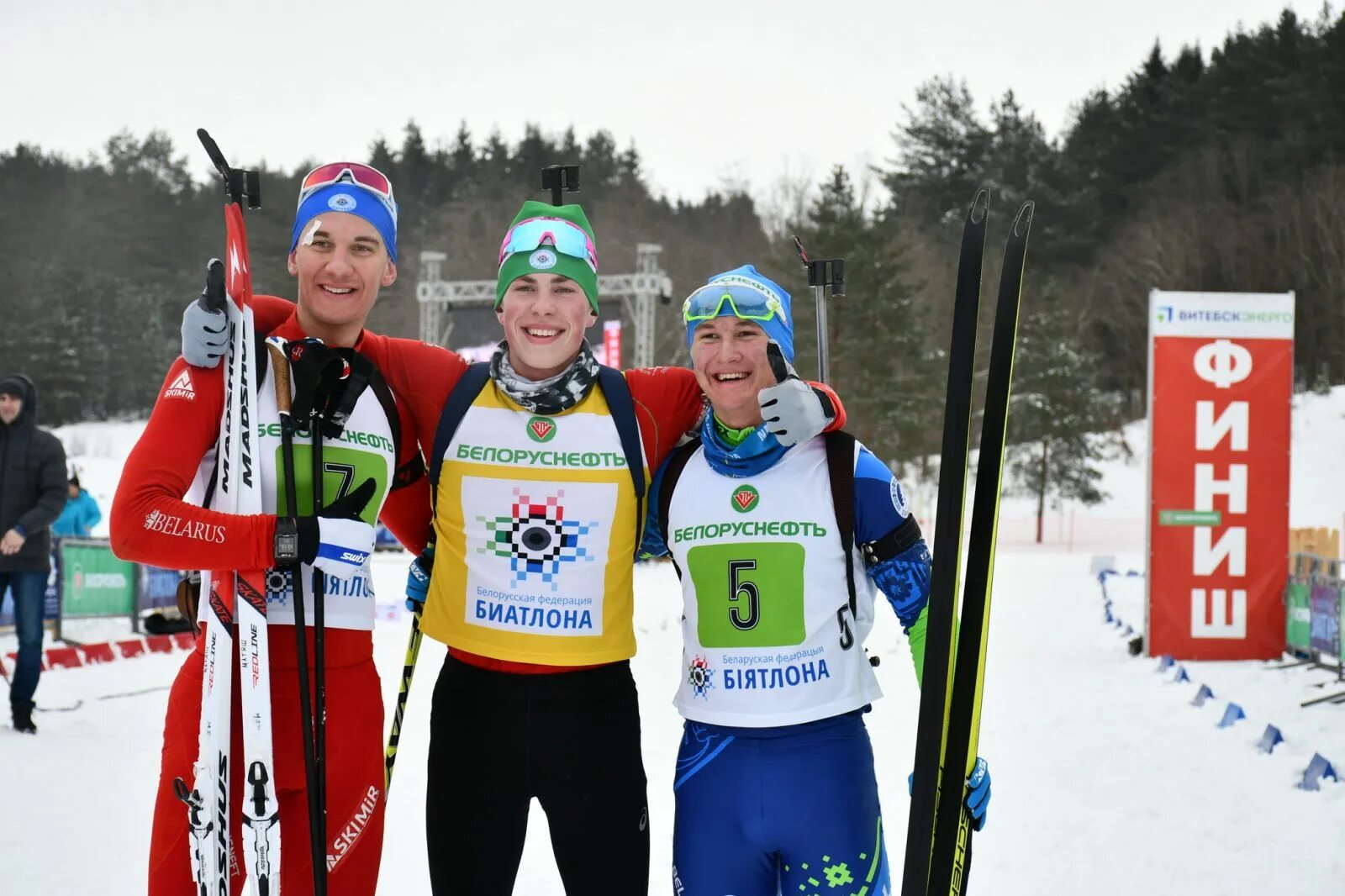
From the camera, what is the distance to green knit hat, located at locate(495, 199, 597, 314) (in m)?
2.76

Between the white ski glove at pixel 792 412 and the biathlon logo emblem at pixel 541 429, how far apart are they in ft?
1.76

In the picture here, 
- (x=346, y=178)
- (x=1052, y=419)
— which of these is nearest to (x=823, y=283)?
(x=346, y=178)

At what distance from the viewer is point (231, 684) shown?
227cm

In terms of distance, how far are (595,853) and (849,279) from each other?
92.0 ft

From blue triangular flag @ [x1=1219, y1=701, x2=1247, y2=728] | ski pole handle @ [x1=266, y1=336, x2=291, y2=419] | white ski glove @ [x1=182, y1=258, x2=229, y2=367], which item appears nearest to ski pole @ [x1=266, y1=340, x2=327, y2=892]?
ski pole handle @ [x1=266, y1=336, x2=291, y2=419]

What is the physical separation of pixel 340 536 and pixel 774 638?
1036 mm

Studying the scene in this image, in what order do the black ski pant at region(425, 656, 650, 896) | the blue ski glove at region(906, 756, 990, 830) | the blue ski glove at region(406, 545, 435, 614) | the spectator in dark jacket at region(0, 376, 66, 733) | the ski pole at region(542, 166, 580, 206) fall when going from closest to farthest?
the blue ski glove at region(906, 756, 990, 830)
the black ski pant at region(425, 656, 650, 896)
the blue ski glove at region(406, 545, 435, 614)
the ski pole at region(542, 166, 580, 206)
the spectator in dark jacket at region(0, 376, 66, 733)

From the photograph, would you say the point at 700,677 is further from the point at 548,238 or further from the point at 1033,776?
the point at 1033,776

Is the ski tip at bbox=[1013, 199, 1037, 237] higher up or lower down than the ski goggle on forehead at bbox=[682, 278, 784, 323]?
higher up

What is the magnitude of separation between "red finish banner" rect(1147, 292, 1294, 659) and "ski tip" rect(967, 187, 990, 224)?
832 cm

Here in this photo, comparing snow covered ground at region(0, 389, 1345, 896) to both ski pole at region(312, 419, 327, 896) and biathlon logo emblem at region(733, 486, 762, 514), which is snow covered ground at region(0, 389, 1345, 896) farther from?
biathlon logo emblem at region(733, 486, 762, 514)

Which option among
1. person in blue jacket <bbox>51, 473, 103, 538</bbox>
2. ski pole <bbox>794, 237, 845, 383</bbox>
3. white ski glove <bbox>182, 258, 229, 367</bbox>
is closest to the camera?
white ski glove <bbox>182, 258, 229, 367</bbox>

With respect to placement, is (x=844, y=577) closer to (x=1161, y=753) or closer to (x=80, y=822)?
(x=80, y=822)

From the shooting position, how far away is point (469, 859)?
254cm
